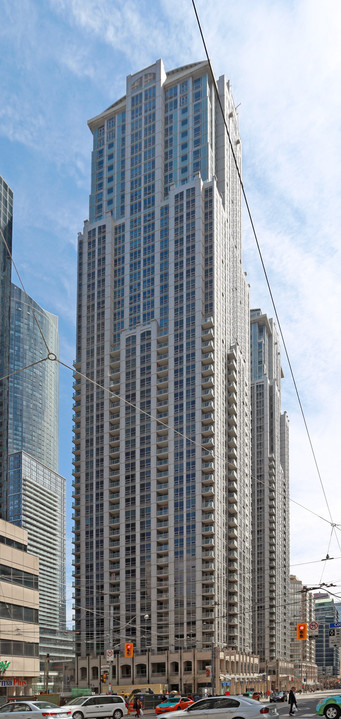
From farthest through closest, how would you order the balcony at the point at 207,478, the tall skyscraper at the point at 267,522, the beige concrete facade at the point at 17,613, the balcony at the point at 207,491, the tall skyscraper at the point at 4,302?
the tall skyscraper at the point at 267,522 → the tall skyscraper at the point at 4,302 → the balcony at the point at 207,491 → the balcony at the point at 207,478 → the beige concrete facade at the point at 17,613

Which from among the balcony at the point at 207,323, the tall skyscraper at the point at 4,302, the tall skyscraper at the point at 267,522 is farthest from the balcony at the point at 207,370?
the tall skyscraper at the point at 267,522

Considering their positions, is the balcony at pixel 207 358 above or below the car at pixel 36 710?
above

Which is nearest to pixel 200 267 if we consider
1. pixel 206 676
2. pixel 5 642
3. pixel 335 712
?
pixel 206 676

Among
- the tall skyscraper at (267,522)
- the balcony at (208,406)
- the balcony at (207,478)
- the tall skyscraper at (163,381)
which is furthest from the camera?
the tall skyscraper at (267,522)

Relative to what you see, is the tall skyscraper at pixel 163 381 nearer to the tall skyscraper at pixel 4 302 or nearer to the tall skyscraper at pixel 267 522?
the tall skyscraper at pixel 4 302

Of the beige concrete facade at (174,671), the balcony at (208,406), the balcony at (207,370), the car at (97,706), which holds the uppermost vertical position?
the balcony at (207,370)

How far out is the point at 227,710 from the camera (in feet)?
80.8

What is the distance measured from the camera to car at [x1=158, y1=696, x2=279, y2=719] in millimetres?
24453

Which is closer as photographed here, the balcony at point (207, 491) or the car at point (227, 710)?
the car at point (227, 710)

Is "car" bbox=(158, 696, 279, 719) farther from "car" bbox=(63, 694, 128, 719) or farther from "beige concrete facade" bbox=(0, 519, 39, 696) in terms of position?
"beige concrete facade" bbox=(0, 519, 39, 696)

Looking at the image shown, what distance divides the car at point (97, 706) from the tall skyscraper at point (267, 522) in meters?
121

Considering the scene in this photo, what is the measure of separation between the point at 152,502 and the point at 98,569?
15065 millimetres

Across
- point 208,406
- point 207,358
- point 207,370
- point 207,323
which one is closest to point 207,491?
point 208,406

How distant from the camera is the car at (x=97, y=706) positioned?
39672 mm
